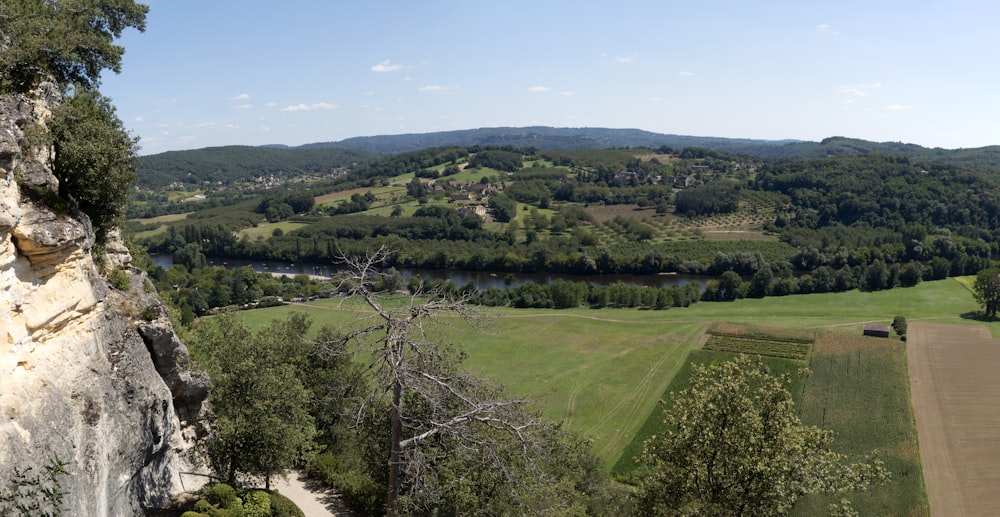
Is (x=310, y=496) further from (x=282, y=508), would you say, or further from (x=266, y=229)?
(x=266, y=229)

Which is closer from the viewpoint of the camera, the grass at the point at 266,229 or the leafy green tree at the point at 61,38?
the leafy green tree at the point at 61,38

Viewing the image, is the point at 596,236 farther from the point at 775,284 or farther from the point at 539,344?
the point at 539,344

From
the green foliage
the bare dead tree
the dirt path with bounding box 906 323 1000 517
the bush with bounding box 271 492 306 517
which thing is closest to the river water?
the dirt path with bounding box 906 323 1000 517

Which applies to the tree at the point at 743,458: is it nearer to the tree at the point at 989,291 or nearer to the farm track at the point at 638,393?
the farm track at the point at 638,393

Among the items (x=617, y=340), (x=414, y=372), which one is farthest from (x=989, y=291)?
(x=414, y=372)

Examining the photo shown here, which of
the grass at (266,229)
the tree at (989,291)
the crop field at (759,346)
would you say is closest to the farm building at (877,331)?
the crop field at (759,346)

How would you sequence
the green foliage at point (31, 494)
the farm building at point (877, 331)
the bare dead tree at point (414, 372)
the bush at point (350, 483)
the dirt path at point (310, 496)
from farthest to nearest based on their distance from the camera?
the farm building at point (877, 331), the dirt path at point (310, 496), the bush at point (350, 483), the green foliage at point (31, 494), the bare dead tree at point (414, 372)

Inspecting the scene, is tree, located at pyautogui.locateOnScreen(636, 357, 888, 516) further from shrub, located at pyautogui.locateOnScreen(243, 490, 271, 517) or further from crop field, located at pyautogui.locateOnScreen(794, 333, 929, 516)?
crop field, located at pyautogui.locateOnScreen(794, 333, 929, 516)
